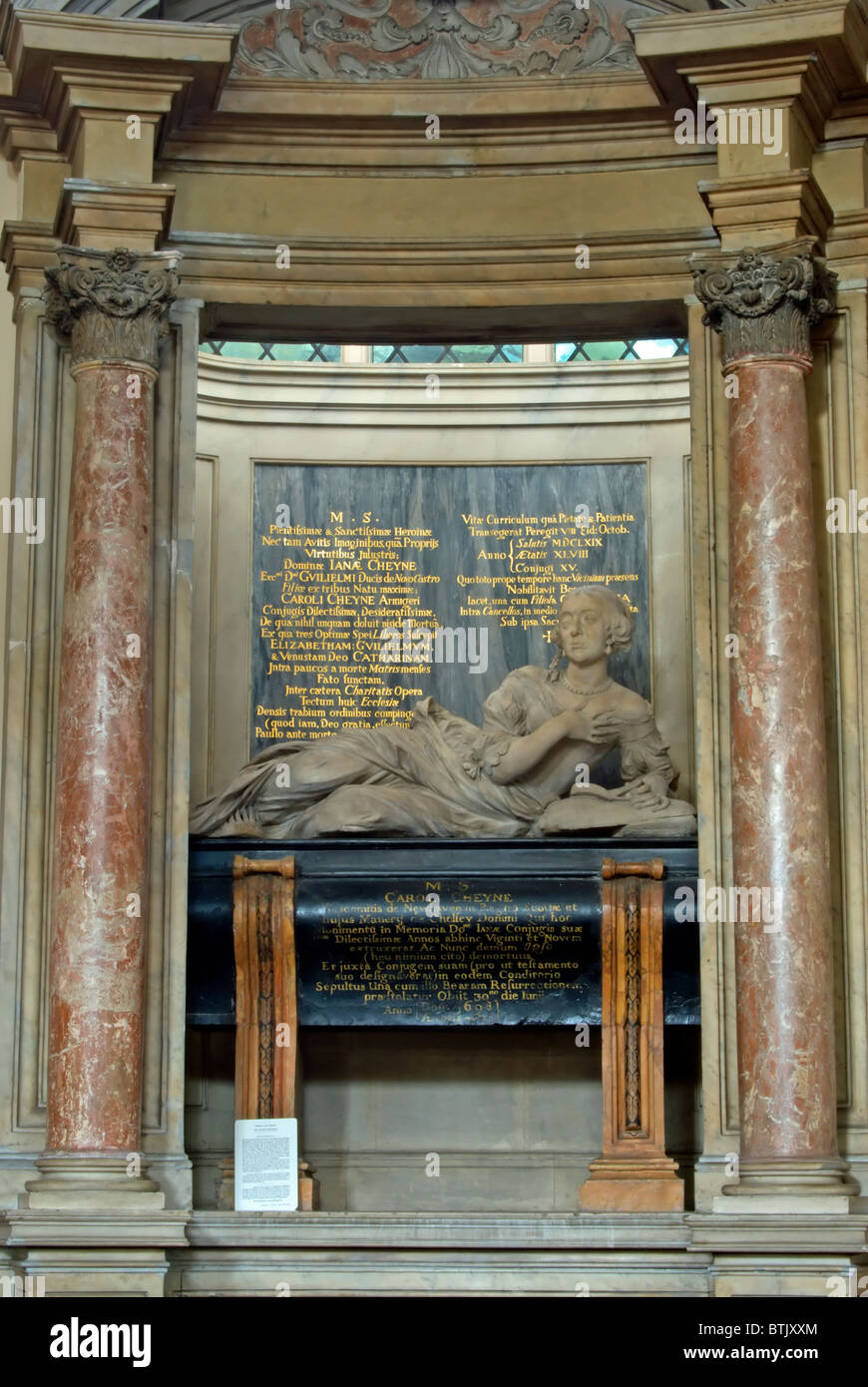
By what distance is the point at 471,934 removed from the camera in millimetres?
12031

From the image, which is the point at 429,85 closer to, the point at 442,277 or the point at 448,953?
the point at 442,277

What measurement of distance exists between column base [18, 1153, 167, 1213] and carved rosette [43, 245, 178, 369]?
398 centimetres

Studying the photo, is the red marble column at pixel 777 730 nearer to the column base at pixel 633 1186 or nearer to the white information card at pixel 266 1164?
the column base at pixel 633 1186

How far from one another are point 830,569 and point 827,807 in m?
1.29

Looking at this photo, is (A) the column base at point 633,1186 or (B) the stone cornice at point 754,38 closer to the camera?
(A) the column base at point 633,1186

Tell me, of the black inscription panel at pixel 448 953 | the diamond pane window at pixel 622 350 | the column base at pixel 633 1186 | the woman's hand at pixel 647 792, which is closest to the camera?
the column base at pixel 633 1186

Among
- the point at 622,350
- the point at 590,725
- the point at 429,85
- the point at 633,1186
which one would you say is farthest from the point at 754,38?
the point at 633,1186

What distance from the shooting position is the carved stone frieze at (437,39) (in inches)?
517

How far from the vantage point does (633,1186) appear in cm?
1170

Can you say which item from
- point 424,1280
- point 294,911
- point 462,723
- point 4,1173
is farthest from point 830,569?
point 4,1173

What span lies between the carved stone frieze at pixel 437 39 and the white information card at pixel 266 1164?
5.76 meters

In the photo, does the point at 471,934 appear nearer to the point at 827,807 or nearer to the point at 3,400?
the point at 827,807

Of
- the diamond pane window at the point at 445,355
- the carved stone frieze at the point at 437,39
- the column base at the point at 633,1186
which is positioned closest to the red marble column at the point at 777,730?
the column base at the point at 633,1186

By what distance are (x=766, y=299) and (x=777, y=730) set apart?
2.19 meters
